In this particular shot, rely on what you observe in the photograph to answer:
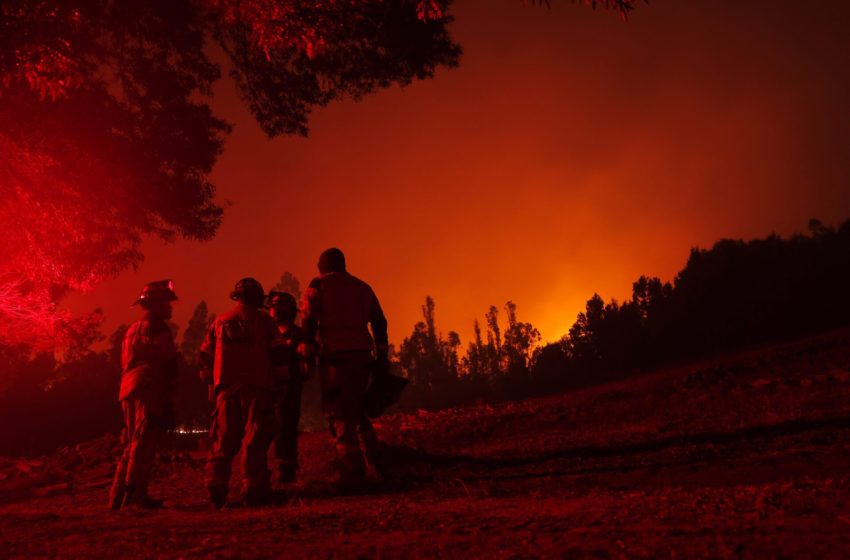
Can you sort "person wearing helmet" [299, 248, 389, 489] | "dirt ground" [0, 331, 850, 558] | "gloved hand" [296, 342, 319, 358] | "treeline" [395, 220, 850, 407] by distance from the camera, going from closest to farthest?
"dirt ground" [0, 331, 850, 558], "person wearing helmet" [299, 248, 389, 489], "gloved hand" [296, 342, 319, 358], "treeline" [395, 220, 850, 407]

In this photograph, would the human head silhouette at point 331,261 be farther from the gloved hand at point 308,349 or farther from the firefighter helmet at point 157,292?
the firefighter helmet at point 157,292

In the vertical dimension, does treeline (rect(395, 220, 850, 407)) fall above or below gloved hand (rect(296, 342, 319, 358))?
above

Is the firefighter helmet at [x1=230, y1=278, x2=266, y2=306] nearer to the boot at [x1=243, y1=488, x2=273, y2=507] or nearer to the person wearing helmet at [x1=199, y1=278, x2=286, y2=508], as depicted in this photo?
the person wearing helmet at [x1=199, y1=278, x2=286, y2=508]

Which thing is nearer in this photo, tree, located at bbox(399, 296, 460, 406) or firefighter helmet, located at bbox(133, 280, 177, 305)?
firefighter helmet, located at bbox(133, 280, 177, 305)

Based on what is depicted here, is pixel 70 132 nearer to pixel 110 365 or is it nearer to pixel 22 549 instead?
pixel 22 549

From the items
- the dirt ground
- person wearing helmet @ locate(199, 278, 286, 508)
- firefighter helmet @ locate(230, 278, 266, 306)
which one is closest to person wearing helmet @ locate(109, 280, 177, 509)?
the dirt ground

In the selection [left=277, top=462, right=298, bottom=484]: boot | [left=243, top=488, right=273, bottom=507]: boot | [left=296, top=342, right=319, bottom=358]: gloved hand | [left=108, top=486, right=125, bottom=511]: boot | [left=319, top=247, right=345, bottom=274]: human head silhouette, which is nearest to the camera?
[left=243, top=488, right=273, bottom=507]: boot

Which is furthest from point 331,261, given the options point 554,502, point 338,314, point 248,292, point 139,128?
point 139,128

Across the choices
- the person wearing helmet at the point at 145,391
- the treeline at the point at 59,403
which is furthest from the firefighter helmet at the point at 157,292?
the treeline at the point at 59,403

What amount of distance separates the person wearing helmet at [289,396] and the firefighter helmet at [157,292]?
3.27 feet

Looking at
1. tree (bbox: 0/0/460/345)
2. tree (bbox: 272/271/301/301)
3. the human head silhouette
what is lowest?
the human head silhouette

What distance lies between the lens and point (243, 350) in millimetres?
4723

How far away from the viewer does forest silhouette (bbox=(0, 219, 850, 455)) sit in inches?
1736

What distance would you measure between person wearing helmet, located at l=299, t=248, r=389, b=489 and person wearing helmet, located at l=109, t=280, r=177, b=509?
1428 mm
